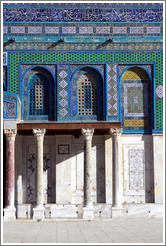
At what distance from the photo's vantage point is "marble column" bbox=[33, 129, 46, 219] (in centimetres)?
1975

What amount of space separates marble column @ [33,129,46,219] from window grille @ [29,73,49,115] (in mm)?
1265

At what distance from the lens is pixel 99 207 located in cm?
2078

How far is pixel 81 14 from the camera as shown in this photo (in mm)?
21250

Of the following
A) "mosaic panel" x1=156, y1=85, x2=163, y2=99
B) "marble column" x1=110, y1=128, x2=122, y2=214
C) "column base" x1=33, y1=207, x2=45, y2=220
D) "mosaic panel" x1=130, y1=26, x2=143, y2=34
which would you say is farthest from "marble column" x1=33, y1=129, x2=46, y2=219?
"mosaic panel" x1=130, y1=26, x2=143, y2=34

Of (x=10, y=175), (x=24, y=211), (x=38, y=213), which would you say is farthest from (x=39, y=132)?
(x=24, y=211)

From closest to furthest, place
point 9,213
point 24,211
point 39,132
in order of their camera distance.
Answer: point 9,213, point 39,132, point 24,211

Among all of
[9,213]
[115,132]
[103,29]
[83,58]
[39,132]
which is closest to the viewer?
[9,213]

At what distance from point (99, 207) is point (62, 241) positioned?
26.0ft

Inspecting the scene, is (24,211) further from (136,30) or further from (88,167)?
(136,30)

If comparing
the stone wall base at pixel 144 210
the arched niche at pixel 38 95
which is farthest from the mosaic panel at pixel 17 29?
the stone wall base at pixel 144 210

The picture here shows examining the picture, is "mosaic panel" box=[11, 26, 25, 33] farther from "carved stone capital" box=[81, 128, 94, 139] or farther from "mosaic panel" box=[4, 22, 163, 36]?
"carved stone capital" box=[81, 128, 94, 139]

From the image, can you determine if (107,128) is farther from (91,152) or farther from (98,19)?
(98,19)

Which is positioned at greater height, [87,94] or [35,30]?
[35,30]

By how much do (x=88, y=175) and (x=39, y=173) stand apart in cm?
192
